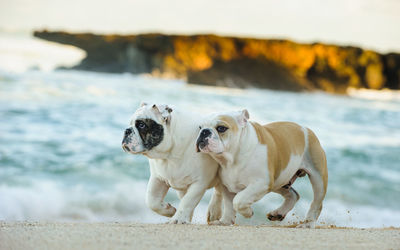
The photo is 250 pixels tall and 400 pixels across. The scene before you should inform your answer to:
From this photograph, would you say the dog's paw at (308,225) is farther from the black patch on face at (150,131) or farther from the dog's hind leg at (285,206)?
the black patch on face at (150,131)

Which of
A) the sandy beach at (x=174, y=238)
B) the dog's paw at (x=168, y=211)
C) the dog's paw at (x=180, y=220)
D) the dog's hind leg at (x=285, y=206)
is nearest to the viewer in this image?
the sandy beach at (x=174, y=238)

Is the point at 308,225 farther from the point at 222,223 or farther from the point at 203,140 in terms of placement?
the point at 203,140

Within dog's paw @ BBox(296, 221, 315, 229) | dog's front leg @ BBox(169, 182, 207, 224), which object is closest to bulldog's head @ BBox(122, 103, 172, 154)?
dog's front leg @ BBox(169, 182, 207, 224)

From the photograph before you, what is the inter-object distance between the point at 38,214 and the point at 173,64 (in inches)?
3132

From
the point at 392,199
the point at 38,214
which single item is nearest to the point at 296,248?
the point at 38,214

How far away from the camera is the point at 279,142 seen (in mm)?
5844

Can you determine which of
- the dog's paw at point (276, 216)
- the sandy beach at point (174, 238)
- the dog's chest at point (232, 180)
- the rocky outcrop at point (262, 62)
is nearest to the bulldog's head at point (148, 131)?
the dog's chest at point (232, 180)

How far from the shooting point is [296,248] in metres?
4.26

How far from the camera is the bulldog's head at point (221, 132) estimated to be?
5086 millimetres

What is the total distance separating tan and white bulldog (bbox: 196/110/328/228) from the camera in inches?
207

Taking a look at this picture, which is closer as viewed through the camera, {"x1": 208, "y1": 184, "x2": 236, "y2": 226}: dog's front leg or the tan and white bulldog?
the tan and white bulldog

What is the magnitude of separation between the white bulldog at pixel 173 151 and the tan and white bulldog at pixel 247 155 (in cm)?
19

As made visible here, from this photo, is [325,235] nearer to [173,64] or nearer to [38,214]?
[38,214]

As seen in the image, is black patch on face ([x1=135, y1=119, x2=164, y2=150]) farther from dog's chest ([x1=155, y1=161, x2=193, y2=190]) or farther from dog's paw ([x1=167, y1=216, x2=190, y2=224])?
dog's paw ([x1=167, y1=216, x2=190, y2=224])
